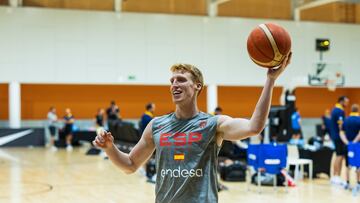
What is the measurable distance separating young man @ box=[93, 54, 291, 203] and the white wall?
17.7 metres

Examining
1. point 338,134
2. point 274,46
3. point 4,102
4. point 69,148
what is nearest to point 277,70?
point 274,46

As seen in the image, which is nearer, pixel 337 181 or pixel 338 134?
pixel 338 134

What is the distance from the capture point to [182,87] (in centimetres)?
303

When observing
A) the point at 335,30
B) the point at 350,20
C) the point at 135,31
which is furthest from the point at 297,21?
the point at 135,31

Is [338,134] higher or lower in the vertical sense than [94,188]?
higher

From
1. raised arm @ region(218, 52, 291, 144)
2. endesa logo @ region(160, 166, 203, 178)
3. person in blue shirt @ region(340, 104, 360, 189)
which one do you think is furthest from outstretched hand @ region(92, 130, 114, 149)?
person in blue shirt @ region(340, 104, 360, 189)

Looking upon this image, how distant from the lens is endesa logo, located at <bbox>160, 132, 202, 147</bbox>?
3.00 meters

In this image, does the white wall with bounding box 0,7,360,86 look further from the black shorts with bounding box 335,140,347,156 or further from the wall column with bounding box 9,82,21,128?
the black shorts with bounding box 335,140,347,156

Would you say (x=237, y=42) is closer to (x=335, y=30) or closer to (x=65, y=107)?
(x=335, y=30)

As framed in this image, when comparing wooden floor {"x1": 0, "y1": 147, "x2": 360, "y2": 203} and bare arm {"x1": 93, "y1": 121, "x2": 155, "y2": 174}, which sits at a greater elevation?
bare arm {"x1": 93, "y1": 121, "x2": 155, "y2": 174}

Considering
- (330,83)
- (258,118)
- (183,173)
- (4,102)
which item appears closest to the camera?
(258,118)

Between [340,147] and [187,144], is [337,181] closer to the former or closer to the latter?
[340,147]

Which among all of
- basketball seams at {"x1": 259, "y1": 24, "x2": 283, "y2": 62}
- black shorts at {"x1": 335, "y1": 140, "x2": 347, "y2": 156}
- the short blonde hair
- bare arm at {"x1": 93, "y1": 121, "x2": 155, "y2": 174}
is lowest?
black shorts at {"x1": 335, "y1": 140, "x2": 347, "y2": 156}

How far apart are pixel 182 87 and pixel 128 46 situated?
19.5 meters
